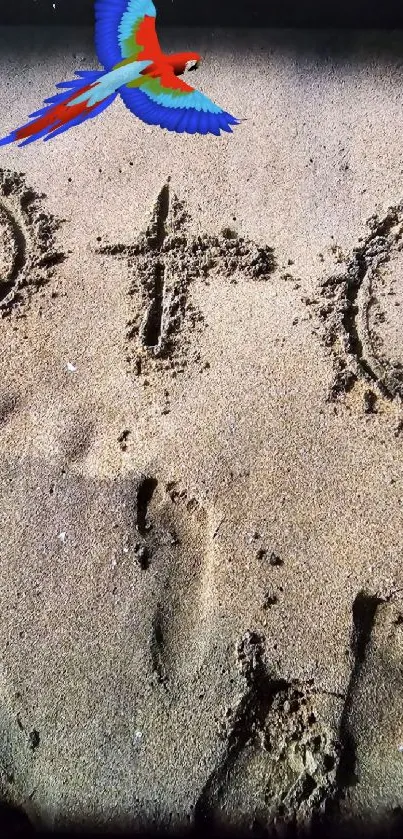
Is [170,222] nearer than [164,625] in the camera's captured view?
No

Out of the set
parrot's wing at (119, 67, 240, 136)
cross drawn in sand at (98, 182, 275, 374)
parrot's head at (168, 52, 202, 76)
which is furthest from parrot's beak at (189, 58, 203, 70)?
cross drawn in sand at (98, 182, 275, 374)

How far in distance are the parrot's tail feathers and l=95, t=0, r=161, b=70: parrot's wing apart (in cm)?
8

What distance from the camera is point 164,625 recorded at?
1.22 m

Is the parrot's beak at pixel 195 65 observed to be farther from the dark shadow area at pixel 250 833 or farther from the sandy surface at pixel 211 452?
the dark shadow area at pixel 250 833

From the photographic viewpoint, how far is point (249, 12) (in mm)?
2020

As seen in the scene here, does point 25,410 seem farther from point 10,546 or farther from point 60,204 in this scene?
point 60,204

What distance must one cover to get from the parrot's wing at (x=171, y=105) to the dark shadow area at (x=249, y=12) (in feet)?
1.00

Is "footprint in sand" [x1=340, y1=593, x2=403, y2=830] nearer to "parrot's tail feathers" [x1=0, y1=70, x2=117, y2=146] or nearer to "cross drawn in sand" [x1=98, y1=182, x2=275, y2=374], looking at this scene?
"cross drawn in sand" [x1=98, y1=182, x2=275, y2=374]

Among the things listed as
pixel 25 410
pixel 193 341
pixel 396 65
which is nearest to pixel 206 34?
pixel 396 65

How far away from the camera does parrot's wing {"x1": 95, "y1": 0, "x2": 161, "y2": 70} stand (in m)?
1.87

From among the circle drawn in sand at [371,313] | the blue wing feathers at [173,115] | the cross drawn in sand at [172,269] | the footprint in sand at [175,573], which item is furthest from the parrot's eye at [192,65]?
the footprint in sand at [175,573]

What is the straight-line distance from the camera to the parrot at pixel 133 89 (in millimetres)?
1834

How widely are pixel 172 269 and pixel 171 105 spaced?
0.52 metres

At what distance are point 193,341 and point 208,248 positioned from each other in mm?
272
